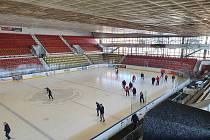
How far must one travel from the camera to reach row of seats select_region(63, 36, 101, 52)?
34.5m

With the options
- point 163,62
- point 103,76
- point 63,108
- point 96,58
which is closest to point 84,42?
point 96,58

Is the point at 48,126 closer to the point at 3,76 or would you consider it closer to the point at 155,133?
the point at 155,133

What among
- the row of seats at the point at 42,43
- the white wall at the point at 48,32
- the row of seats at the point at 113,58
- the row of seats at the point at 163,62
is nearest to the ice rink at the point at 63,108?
the row of seats at the point at 42,43

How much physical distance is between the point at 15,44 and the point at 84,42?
13.3m

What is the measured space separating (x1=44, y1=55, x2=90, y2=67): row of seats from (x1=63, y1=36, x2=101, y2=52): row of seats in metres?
3.86

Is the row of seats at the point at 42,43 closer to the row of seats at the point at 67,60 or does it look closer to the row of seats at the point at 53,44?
the row of seats at the point at 53,44

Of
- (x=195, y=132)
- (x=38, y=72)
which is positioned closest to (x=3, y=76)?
(x=38, y=72)

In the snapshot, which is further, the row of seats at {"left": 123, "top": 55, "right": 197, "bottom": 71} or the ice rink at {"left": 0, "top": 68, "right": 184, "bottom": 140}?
the row of seats at {"left": 123, "top": 55, "right": 197, "bottom": 71}

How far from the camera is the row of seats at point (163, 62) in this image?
25.0 meters

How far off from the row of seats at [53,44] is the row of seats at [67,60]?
6.04 feet

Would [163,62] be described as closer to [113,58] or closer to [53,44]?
[113,58]

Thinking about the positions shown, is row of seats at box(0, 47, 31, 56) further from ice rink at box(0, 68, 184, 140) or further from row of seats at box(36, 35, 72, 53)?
ice rink at box(0, 68, 184, 140)

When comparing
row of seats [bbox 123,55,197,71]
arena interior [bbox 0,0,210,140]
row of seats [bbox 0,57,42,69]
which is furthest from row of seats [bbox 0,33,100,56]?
row of seats [bbox 123,55,197,71]

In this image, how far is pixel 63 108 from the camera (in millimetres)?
11484
